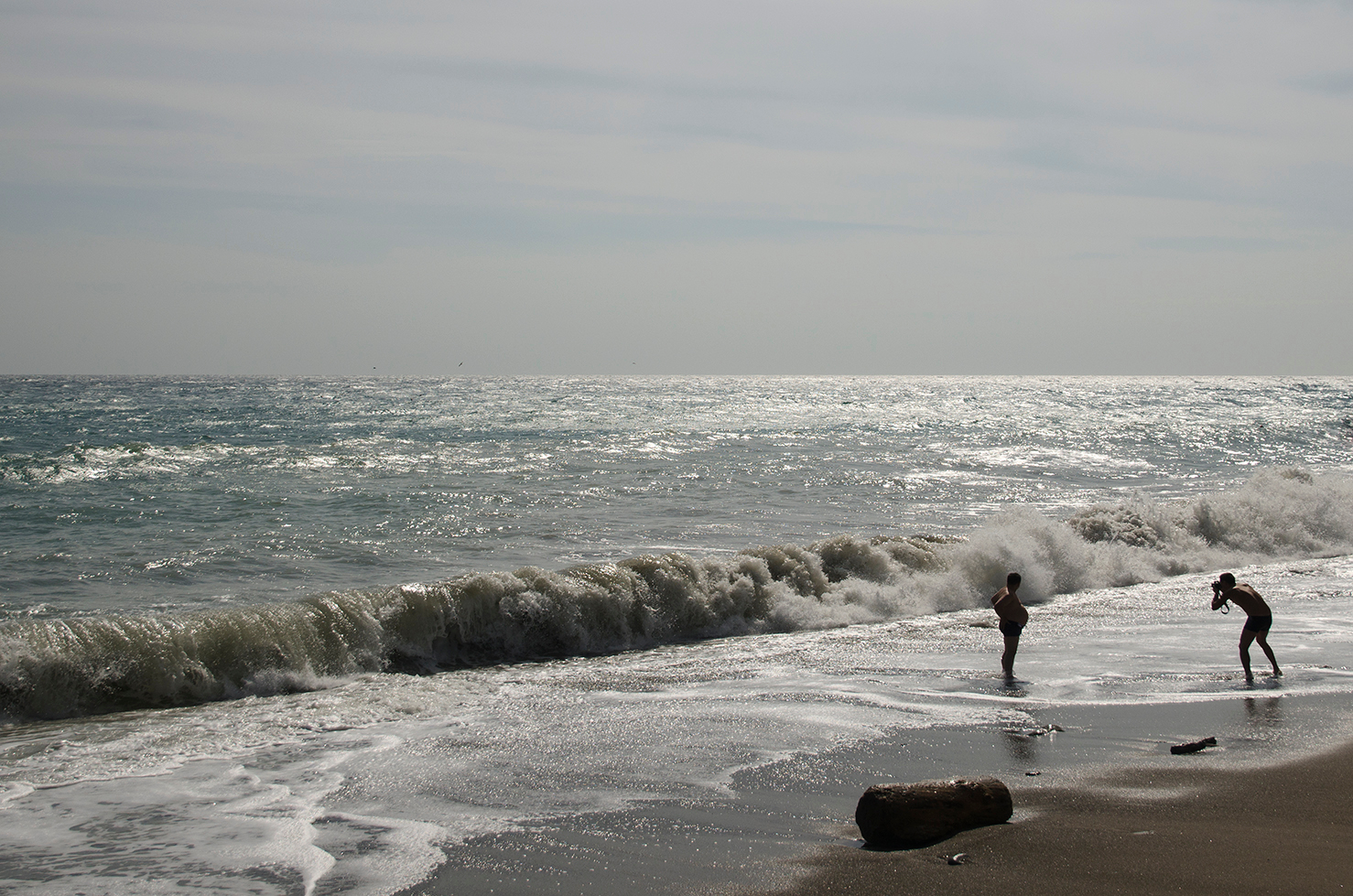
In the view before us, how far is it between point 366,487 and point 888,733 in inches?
817

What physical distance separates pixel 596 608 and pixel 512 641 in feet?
4.33

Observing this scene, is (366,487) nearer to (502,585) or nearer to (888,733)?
(502,585)

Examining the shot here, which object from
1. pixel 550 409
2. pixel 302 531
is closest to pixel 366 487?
pixel 302 531

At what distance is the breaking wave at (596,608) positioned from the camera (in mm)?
10531

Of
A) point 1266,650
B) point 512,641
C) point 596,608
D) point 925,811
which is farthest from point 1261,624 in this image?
point 512,641

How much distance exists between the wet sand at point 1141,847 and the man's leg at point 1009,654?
3477 millimetres

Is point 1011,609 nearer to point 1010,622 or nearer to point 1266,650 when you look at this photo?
point 1010,622

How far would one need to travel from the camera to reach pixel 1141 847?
18.8ft

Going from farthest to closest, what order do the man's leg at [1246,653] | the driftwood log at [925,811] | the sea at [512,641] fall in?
the man's leg at [1246,653]
the sea at [512,641]
the driftwood log at [925,811]

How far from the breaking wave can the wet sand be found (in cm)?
744

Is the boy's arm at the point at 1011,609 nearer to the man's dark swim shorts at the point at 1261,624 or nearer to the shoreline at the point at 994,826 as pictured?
the shoreline at the point at 994,826

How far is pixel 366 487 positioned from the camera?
2644cm

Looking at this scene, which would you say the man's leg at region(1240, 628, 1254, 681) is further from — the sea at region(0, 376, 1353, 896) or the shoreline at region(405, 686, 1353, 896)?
the shoreline at region(405, 686, 1353, 896)

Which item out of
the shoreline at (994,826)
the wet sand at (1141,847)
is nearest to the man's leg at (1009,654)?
the shoreline at (994,826)
